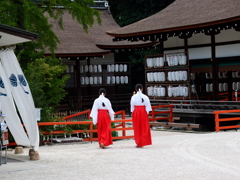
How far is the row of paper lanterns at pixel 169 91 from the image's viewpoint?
901 inches

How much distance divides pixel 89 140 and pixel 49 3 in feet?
20.7

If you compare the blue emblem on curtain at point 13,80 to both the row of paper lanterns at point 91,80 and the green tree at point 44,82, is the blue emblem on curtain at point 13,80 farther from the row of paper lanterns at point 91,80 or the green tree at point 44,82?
the row of paper lanterns at point 91,80

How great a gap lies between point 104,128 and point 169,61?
1027 cm

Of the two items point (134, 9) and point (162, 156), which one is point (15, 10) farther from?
point (134, 9)

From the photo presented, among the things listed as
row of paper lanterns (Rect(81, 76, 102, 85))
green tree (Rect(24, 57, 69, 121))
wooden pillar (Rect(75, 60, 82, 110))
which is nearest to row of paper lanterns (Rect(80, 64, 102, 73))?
row of paper lanterns (Rect(81, 76, 102, 85))

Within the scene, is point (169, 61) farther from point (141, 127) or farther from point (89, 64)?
point (141, 127)

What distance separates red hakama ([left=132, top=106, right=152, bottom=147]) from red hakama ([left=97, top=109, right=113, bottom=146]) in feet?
2.47

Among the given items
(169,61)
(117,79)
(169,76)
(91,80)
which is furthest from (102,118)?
(117,79)

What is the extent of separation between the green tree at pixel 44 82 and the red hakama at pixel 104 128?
3.00 m

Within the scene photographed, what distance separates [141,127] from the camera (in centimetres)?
1395

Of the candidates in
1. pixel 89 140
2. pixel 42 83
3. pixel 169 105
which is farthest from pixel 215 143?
pixel 169 105

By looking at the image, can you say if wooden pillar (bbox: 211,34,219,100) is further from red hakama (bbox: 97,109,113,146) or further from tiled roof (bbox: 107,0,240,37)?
red hakama (bbox: 97,109,113,146)

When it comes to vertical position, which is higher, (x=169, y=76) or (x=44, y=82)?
(x=169, y=76)

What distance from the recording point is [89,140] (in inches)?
657
